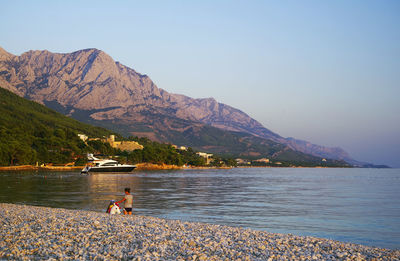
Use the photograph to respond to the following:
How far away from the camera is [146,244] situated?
1705 centimetres

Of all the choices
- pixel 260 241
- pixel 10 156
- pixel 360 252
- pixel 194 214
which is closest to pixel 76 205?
pixel 194 214

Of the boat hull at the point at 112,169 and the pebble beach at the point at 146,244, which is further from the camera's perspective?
the boat hull at the point at 112,169

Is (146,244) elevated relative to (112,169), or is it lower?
elevated

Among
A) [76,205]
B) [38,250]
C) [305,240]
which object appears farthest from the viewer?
[76,205]

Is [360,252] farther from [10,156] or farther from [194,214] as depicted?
[10,156]

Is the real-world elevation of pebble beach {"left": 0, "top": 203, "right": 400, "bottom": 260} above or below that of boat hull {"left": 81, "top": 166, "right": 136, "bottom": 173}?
above

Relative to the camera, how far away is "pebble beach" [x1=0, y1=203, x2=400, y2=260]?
15289 mm

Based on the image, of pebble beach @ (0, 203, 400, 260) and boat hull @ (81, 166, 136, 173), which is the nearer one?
pebble beach @ (0, 203, 400, 260)

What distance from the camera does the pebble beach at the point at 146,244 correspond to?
50.2 ft

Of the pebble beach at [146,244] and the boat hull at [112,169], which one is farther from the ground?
the pebble beach at [146,244]

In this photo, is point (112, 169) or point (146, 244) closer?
point (146, 244)

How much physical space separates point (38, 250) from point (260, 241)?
32.9 feet

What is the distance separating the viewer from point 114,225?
2202cm

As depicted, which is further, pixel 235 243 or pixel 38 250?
pixel 235 243
